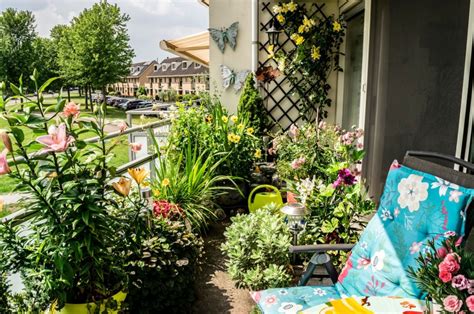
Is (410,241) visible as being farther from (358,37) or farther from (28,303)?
(358,37)

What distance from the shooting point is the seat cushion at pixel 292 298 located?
1592mm

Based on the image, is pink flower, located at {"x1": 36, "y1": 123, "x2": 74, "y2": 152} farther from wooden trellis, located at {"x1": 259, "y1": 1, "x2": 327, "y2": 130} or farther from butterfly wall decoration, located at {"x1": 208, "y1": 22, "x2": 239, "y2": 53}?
butterfly wall decoration, located at {"x1": 208, "y1": 22, "x2": 239, "y2": 53}

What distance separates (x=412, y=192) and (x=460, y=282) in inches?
A: 29.1

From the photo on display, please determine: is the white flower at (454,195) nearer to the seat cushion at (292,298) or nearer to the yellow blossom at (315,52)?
the seat cushion at (292,298)

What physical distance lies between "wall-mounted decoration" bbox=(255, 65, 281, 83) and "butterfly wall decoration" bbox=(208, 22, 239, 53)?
779 mm

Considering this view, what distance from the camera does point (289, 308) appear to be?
5.20 feet

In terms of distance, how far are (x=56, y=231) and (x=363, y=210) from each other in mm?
1846

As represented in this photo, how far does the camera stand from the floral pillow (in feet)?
5.05

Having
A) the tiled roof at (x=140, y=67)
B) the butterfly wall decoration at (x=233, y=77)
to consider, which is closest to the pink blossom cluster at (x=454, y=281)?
the butterfly wall decoration at (x=233, y=77)

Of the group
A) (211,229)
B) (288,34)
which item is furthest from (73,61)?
(211,229)

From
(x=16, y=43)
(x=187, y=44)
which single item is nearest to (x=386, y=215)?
(x=187, y=44)

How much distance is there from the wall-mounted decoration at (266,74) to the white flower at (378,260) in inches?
148

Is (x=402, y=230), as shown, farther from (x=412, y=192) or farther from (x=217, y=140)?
(x=217, y=140)

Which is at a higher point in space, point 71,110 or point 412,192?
point 71,110
